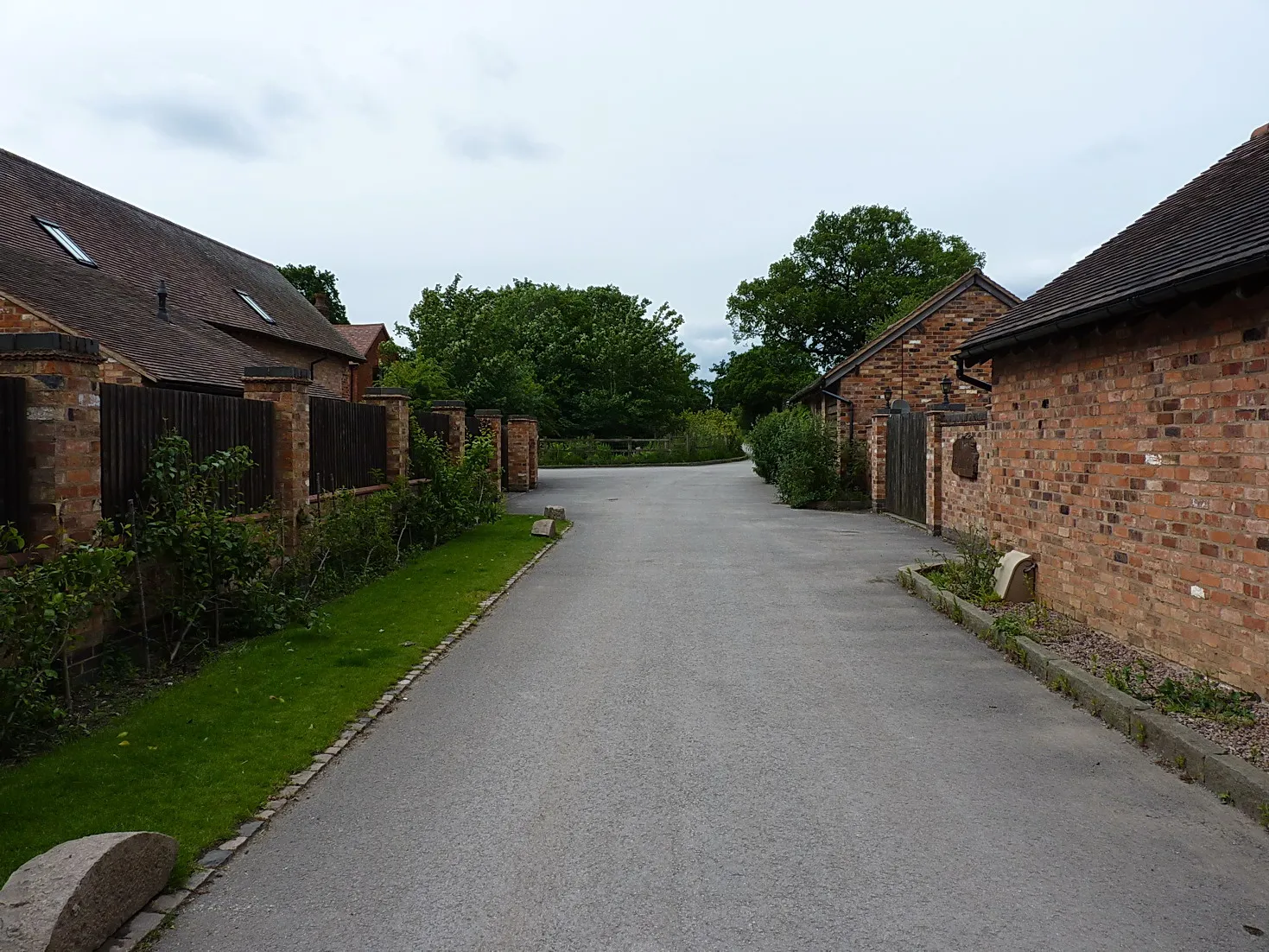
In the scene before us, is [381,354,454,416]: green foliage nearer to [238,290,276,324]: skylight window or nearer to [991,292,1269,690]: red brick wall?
[238,290,276,324]: skylight window

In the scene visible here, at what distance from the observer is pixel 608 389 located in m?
53.5

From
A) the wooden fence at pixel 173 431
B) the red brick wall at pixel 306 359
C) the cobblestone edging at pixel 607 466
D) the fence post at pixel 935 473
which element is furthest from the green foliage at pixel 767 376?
the wooden fence at pixel 173 431

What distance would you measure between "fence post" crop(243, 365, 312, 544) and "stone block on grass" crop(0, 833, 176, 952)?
6808mm

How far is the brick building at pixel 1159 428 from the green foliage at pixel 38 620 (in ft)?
22.5

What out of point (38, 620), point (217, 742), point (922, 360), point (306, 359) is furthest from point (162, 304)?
point (922, 360)

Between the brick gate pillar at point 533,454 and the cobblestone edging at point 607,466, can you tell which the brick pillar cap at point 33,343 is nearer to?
the brick gate pillar at point 533,454

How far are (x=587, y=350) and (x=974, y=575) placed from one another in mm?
46314

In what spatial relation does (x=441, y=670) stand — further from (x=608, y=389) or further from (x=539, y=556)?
(x=608, y=389)

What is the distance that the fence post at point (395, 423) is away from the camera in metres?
14.3

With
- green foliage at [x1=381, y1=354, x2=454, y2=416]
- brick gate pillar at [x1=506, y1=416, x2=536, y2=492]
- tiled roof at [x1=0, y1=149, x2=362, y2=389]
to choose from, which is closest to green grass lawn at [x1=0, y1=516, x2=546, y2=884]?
tiled roof at [x1=0, y1=149, x2=362, y2=389]

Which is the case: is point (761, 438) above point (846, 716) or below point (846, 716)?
above

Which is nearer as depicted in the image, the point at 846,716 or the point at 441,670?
the point at 846,716

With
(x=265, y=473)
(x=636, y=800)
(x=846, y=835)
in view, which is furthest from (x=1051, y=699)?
(x=265, y=473)

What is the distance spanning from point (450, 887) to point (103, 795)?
2.02m
